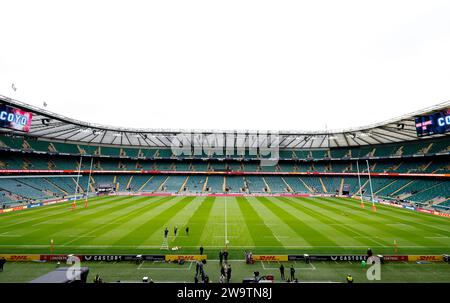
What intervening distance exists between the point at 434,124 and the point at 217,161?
60615 mm

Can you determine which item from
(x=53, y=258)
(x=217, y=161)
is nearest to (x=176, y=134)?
(x=217, y=161)

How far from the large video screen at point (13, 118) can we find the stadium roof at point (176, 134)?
7538mm

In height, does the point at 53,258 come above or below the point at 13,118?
below

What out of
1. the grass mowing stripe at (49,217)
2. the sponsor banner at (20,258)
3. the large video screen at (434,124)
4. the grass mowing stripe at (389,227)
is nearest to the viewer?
the sponsor banner at (20,258)

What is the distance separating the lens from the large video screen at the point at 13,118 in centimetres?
3665

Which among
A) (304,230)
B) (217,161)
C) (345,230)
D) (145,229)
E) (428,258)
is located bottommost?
(428,258)

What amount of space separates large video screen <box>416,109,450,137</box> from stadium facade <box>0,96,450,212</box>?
4.00 metres

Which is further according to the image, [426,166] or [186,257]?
[426,166]

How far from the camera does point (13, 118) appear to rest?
3825 cm

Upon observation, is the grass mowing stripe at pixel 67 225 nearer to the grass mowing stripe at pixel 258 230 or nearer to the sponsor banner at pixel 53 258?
the sponsor banner at pixel 53 258

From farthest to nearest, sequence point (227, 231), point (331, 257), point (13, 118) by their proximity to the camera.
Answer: point (13, 118), point (227, 231), point (331, 257)

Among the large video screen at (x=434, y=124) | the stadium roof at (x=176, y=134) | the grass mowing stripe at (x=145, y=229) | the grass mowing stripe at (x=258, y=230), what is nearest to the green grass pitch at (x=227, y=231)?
the grass mowing stripe at (x=258, y=230)

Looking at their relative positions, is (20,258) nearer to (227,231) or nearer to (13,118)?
(227,231)
